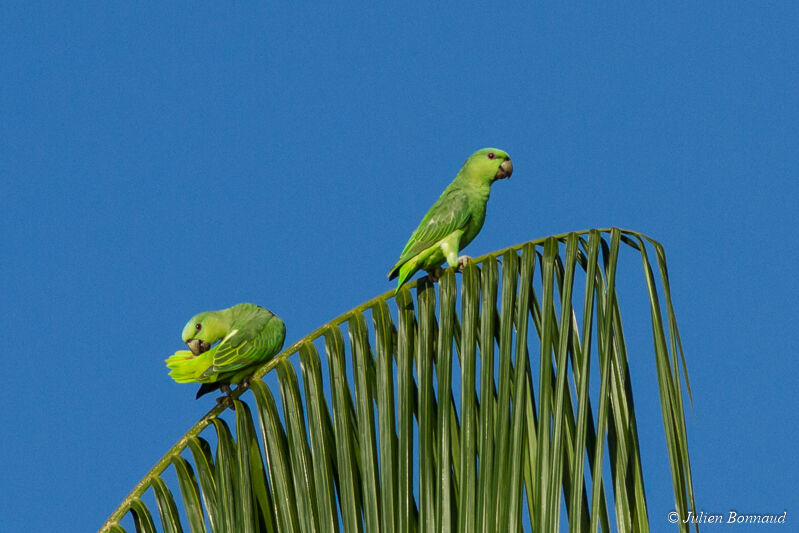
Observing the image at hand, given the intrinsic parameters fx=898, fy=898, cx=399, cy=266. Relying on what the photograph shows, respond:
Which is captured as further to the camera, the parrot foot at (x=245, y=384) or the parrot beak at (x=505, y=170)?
the parrot beak at (x=505, y=170)

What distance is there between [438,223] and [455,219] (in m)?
0.12

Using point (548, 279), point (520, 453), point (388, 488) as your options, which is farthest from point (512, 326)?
point (388, 488)

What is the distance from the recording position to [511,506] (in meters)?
3.93

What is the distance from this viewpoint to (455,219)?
5379mm

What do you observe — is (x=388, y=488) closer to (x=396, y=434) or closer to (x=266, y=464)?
(x=396, y=434)

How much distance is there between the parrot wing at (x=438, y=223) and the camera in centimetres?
519

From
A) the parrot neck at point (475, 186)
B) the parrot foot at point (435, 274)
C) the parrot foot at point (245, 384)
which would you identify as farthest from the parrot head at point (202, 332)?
the parrot neck at point (475, 186)

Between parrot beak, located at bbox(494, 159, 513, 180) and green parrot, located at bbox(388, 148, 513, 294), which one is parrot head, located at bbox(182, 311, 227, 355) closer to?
green parrot, located at bbox(388, 148, 513, 294)

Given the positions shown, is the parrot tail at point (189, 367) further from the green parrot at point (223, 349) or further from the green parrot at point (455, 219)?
the green parrot at point (455, 219)

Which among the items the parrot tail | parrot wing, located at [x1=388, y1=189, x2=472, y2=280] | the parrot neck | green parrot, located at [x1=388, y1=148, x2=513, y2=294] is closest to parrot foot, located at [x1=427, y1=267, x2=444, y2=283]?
green parrot, located at [x1=388, y1=148, x2=513, y2=294]

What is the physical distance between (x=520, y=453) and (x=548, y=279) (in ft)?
3.02

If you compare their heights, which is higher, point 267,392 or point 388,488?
point 267,392

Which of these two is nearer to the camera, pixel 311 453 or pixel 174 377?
pixel 311 453

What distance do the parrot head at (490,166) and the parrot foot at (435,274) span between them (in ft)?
2.73
